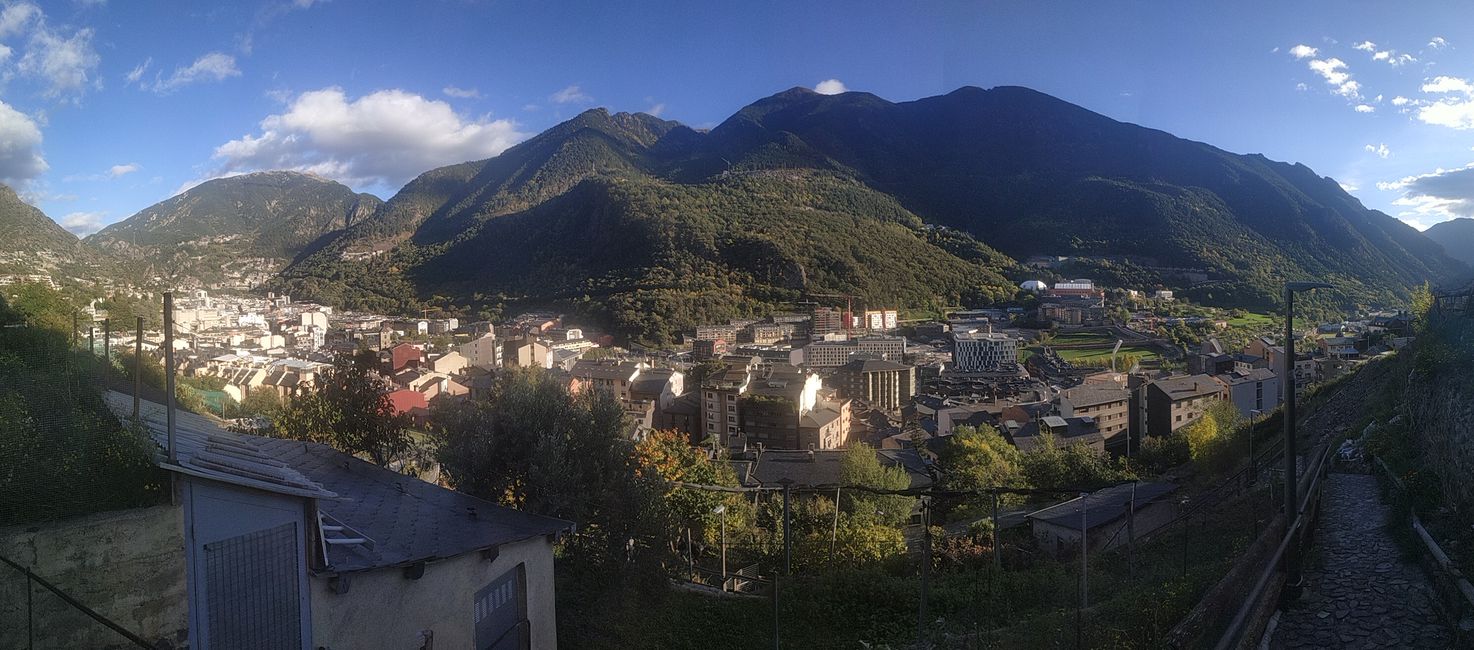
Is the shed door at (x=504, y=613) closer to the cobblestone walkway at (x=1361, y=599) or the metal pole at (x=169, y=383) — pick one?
the metal pole at (x=169, y=383)

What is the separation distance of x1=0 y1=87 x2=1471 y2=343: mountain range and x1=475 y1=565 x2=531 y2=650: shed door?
743 inches

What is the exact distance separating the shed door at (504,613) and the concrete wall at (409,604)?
2.3 inches

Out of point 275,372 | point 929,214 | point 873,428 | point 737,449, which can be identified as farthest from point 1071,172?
point 275,372

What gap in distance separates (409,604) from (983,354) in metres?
42.4

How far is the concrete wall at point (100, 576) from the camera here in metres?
2.53

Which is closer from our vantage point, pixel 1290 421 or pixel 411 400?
pixel 1290 421

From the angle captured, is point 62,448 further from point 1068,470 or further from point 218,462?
point 1068,470

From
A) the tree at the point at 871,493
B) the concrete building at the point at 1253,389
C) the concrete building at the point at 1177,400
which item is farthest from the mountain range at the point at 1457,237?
the tree at the point at 871,493

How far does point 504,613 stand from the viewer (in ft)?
15.3

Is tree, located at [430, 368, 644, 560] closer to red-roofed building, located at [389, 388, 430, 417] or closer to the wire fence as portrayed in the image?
the wire fence

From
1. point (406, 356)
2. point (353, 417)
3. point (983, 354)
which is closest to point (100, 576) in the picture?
point (353, 417)

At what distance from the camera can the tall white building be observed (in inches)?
1606

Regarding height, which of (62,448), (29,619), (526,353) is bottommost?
(526,353)

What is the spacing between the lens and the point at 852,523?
9.19m
